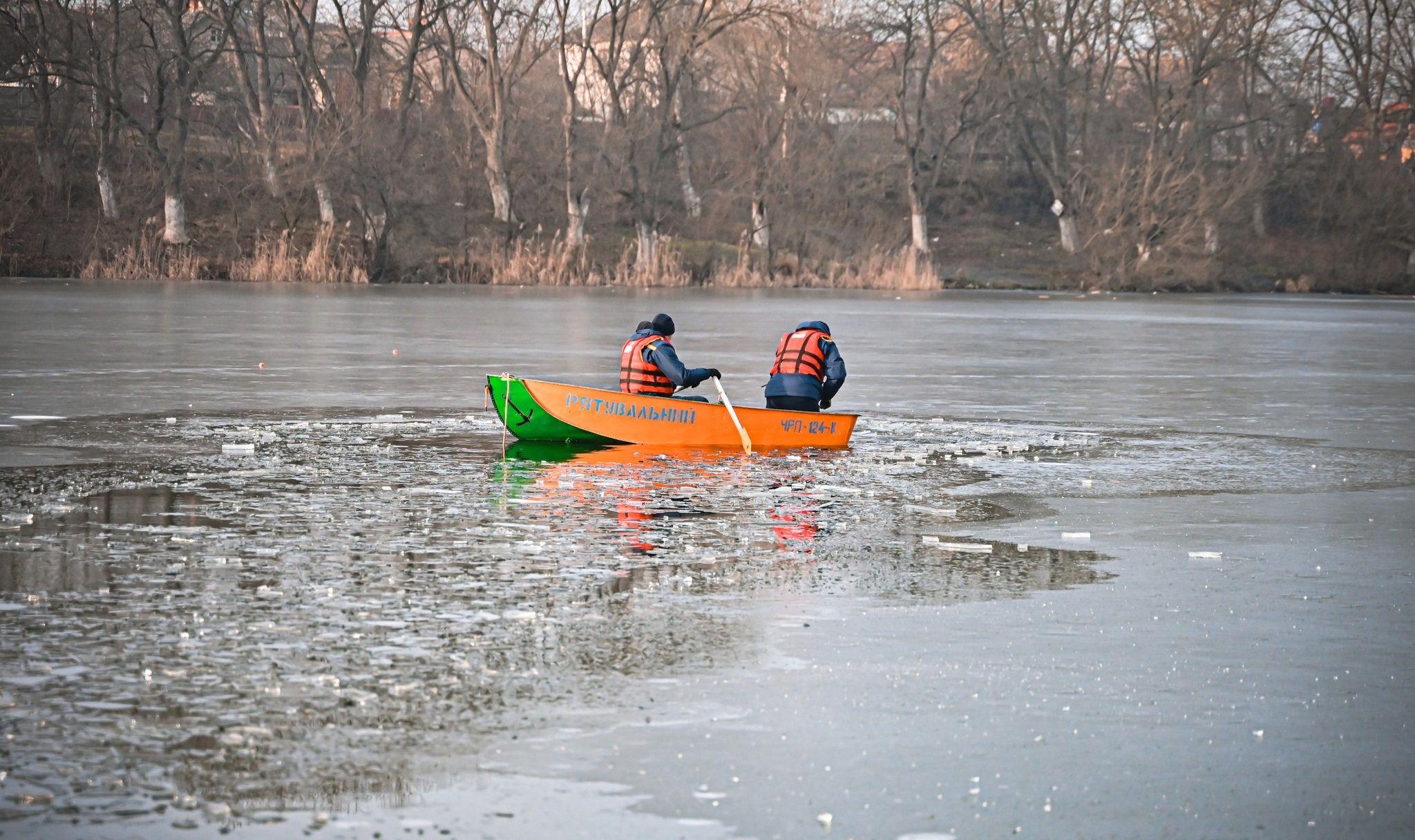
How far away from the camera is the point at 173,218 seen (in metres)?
54.1

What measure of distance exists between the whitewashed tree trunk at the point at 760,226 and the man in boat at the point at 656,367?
45469mm

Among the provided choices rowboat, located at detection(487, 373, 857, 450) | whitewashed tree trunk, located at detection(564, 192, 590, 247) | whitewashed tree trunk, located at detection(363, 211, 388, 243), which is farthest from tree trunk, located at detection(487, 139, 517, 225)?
rowboat, located at detection(487, 373, 857, 450)

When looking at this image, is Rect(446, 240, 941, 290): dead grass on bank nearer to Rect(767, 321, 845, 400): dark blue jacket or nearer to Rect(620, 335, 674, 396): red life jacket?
Rect(767, 321, 845, 400): dark blue jacket

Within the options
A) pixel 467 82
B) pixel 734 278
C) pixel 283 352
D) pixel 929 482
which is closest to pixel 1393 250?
pixel 734 278

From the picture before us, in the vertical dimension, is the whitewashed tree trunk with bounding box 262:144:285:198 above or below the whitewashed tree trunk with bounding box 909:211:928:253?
above

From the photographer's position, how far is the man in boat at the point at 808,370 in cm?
1552

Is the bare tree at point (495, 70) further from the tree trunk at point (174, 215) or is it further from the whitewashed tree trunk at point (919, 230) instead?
the whitewashed tree trunk at point (919, 230)

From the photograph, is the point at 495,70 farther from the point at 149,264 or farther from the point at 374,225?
the point at 149,264

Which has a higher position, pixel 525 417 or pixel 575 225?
pixel 575 225

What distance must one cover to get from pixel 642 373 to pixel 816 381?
1.54m

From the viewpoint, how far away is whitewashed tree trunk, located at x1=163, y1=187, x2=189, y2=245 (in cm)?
5391

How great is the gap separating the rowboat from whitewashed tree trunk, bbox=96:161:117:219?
145ft

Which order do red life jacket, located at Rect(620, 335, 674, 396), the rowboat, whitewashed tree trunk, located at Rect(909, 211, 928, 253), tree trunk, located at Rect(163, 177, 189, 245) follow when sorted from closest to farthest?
the rowboat
red life jacket, located at Rect(620, 335, 674, 396)
tree trunk, located at Rect(163, 177, 189, 245)
whitewashed tree trunk, located at Rect(909, 211, 928, 253)

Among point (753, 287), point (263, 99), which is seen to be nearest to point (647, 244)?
point (753, 287)
